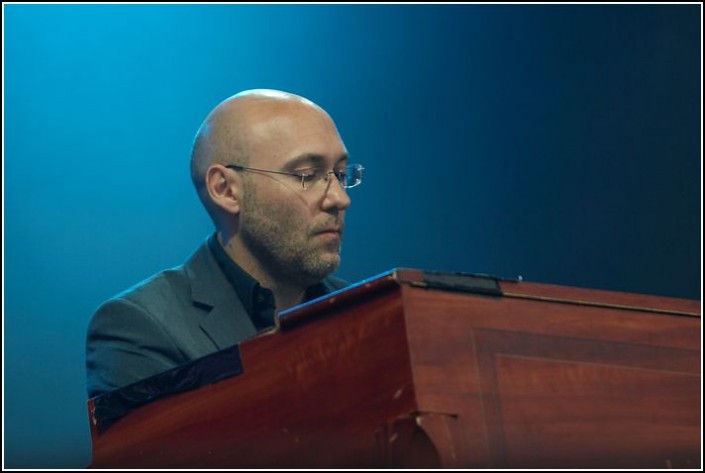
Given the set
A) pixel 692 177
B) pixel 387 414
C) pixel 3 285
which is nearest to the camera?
pixel 387 414

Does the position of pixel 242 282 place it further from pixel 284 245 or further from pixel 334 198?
pixel 334 198

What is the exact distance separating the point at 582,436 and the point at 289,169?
4.16 feet

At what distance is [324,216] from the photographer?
8.75 feet

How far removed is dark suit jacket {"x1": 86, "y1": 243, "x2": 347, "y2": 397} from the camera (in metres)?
2.34

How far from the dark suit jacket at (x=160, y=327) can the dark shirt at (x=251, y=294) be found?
0.03 metres

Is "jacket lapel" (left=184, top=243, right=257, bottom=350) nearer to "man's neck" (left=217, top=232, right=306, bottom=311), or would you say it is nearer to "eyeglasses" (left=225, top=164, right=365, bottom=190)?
Answer: "man's neck" (left=217, top=232, right=306, bottom=311)

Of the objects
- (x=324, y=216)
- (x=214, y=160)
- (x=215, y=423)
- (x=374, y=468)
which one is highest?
(x=214, y=160)

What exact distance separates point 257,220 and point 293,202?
0.34 feet

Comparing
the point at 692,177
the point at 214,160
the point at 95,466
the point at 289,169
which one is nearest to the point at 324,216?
the point at 289,169

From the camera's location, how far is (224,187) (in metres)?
2.77

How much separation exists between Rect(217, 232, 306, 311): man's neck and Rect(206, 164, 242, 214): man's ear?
0.08m

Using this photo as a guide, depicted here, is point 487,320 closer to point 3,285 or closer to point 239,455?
point 239,455

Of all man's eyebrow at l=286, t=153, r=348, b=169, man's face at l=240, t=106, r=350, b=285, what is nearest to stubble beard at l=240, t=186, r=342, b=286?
man's face at l=240, t=106, r=350, b=285

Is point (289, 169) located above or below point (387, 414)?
above
